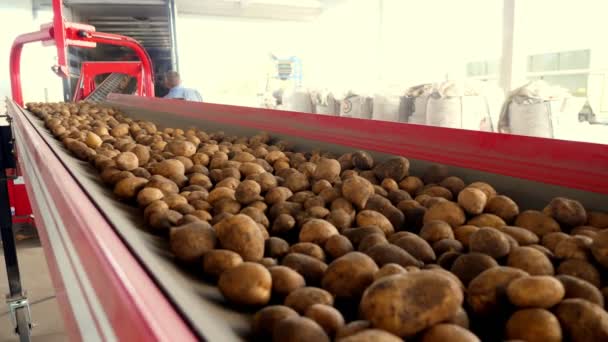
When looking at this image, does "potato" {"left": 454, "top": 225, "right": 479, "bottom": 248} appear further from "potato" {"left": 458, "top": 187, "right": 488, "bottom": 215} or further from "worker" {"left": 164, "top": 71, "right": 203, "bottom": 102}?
"worker" {"left": 164, "top": 71, "right": 203, "bottom": 102}

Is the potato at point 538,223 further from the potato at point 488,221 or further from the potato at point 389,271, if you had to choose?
the potato at point 389,271

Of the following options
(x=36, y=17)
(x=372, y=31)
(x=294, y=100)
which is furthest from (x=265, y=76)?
(x=294, y=100)

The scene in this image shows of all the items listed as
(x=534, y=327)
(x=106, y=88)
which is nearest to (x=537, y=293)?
(x=534, y=327)

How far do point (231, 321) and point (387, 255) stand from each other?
0.77ft

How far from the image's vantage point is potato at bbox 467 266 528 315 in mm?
556

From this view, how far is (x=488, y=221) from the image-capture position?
2.79ft

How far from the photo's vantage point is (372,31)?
712 cm

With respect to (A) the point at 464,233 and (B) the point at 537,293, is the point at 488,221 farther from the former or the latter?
(B) the point at 537,293

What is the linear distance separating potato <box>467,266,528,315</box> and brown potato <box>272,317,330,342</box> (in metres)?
0.20

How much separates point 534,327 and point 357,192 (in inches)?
19.4

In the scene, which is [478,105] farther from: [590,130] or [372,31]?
[372,31]

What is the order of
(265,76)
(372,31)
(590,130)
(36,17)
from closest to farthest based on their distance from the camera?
1. (590,130)
2. (36,17)
3. (372,31)
4. (265,76)

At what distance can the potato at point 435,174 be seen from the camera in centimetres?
113

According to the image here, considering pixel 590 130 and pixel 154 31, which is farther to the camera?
pixel 154 31
